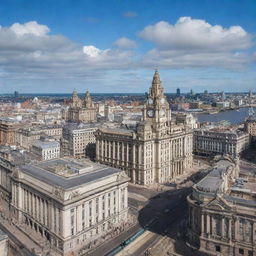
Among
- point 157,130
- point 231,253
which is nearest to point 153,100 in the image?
point 157,130

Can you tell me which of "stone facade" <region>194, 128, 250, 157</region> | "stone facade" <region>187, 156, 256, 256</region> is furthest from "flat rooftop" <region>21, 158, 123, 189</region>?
"stone facade" <region>194, 128, 250, 157</region>

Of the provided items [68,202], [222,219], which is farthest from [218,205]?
[68,202]

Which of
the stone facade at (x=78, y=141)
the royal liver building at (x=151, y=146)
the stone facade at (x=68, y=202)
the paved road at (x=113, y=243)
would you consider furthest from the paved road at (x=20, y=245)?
the stone facade at (x=78, y=141)

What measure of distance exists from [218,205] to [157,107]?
72.2 meters

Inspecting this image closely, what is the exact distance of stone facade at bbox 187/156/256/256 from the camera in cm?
7019

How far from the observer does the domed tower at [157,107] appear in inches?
5433

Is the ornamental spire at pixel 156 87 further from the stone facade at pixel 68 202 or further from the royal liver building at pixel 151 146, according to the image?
the stone facade at pixel 68 202

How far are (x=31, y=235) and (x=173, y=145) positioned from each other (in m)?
78.3

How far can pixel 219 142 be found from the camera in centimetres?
18062

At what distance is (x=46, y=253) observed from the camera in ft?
258

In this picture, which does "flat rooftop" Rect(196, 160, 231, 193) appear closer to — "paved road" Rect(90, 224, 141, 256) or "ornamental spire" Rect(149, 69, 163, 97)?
"paved road" Rect(90, 224, 141, 256)

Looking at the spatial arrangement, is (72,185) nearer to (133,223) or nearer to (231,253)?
(133,223)

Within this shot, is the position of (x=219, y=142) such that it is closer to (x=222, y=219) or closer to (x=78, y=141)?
(x=78, y=141)

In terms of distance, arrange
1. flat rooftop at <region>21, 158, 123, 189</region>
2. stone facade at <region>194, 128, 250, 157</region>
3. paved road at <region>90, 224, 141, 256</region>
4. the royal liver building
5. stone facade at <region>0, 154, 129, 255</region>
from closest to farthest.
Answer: stone facade at <region>0, 154, 129, 255</region>
paved road at <region>90, 224, 141, 256</region>
flat rooftop at <region>21, 158, 123, 189</region>
the royal liver building
stone facade at <region>194, 128, 250, 157</region>
